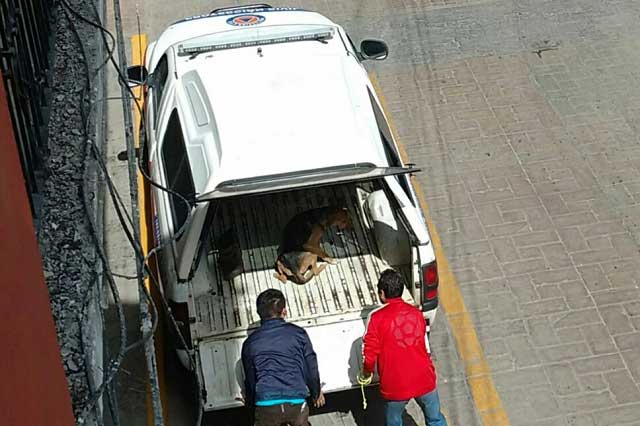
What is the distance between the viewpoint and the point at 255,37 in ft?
26.2

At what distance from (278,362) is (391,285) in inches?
36.6

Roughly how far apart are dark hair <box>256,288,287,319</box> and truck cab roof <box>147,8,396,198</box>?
0.81m

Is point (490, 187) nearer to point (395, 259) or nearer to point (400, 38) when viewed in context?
point (395, 259)

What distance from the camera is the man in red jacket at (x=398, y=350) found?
6320mm

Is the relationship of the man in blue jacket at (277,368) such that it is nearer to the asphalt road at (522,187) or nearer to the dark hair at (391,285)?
the dark hair at (391,285)

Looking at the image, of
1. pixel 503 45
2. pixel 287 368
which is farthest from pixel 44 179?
pixel 503 45

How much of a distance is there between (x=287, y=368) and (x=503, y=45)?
6.51 metres

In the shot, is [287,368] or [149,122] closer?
[287,368]

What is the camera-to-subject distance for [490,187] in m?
9.29

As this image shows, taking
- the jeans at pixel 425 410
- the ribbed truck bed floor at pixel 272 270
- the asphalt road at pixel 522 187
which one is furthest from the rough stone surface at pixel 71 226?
the asphalt road at pixel 522 187

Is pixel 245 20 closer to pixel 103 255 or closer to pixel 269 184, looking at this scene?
pixel 269 184

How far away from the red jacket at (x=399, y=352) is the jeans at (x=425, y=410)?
0.10 m

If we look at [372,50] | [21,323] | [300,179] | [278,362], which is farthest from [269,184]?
[21,323]

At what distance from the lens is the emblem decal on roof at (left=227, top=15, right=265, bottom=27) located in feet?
28.8
